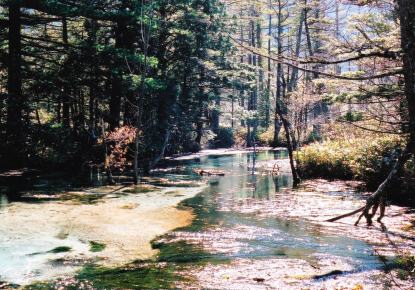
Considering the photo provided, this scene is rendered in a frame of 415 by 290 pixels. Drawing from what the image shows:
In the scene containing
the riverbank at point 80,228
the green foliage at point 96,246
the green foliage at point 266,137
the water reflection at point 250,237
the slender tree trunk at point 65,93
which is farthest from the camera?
the green foliage at point 266,137

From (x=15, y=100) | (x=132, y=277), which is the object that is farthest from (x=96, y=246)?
(x=15, y=100)

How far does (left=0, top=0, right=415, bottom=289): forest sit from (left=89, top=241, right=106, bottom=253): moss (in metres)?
0.02

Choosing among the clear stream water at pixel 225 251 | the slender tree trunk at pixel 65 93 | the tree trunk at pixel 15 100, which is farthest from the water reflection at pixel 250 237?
the slender tree trunk at pixel 65 93

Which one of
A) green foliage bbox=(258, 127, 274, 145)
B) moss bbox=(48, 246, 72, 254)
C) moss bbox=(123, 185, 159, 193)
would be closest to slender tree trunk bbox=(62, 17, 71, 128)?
moss bbox=(123, 185, 159, 193)

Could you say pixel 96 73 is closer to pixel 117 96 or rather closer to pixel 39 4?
pixel 117 96

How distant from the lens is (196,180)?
64.2 ft

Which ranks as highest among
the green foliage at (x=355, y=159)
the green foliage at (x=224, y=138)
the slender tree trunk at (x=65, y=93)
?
the slender tree trunk at (x=65, y=93)

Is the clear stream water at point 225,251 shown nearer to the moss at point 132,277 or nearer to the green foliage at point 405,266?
the moss at point 132,277

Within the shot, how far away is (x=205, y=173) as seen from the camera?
2183 cm

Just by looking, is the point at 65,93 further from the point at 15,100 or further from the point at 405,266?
the point at 405,266

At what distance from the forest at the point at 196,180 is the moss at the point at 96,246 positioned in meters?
0.02

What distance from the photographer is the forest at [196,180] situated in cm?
632

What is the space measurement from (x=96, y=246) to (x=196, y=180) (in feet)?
37.6

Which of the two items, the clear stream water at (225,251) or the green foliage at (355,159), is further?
the green foliage at (355,159)
